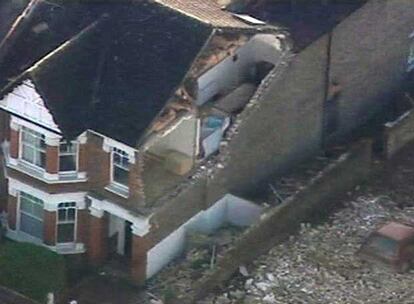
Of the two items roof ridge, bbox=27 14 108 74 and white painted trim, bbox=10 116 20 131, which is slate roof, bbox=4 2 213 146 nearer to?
roof ridge, bbox=27 14 108 74


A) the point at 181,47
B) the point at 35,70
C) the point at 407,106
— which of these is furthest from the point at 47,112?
the point at 407,106

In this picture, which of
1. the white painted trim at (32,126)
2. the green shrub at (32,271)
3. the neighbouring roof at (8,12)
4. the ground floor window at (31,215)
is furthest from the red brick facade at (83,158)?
the neighbouring roof at (8,12)

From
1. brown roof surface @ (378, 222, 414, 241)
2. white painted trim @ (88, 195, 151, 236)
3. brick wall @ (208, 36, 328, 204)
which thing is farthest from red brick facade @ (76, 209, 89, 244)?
brown roof surface @ (378, 222, 414, 241)

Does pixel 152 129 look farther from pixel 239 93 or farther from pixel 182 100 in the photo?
pixel 239 93

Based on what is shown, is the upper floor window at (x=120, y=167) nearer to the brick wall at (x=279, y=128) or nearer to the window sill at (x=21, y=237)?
the brick wall at (x=279, y=128)

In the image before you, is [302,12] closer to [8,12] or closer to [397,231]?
[397,231]
